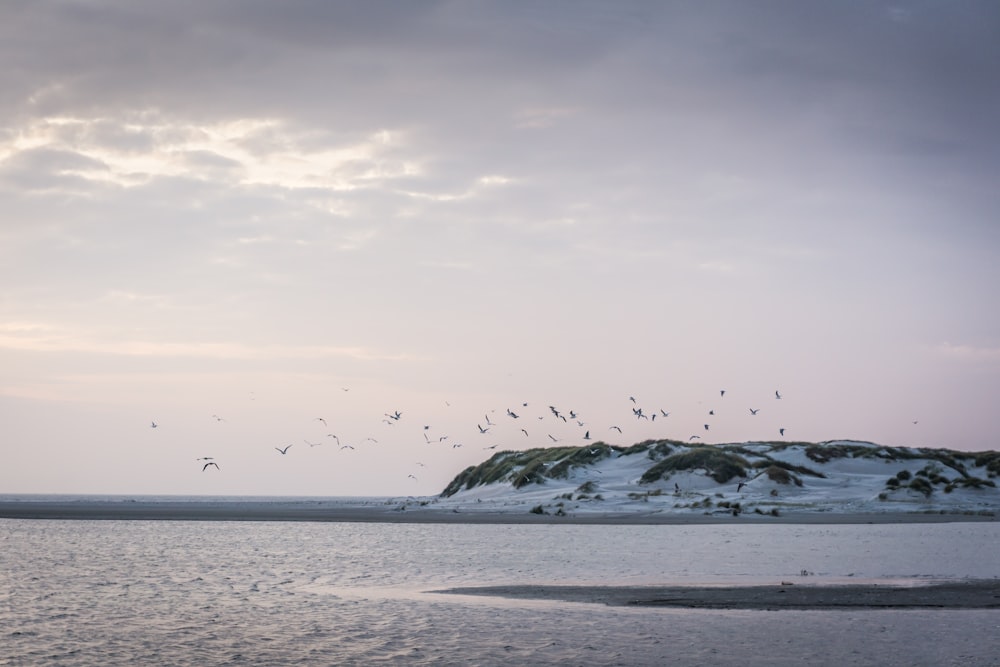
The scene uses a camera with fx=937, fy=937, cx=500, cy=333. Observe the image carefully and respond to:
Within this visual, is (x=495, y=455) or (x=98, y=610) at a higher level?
(x=495, y=455)

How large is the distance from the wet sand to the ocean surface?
75cm

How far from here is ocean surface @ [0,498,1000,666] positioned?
1245 cm

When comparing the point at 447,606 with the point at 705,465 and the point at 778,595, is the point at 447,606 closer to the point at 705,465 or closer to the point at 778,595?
the point at 778,595

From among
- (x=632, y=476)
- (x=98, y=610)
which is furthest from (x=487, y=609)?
(x=632, y=476)

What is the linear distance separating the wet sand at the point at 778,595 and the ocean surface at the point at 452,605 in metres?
0.75

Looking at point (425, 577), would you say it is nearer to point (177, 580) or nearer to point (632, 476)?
point (177, 580)

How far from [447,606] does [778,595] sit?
21.2ft

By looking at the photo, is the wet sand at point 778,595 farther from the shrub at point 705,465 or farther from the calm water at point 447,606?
the shrub at point 705,465

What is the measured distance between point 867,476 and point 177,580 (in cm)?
5222

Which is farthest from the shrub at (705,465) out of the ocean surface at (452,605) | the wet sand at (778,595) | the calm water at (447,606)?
the wet sand at (778,595)

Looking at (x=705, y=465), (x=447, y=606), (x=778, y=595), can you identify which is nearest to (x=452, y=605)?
(x=447, y=606)

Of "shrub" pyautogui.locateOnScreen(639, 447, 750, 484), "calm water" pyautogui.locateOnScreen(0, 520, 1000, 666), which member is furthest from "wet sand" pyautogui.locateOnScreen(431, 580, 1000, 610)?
"shrub" pyautogui.locateOnScreen(639, 447, 750, 484)

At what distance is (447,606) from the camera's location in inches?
674

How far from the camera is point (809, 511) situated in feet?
158
